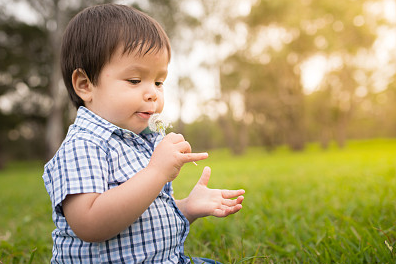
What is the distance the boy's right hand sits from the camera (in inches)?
38.5

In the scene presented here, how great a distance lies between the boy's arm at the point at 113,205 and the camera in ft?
2.97

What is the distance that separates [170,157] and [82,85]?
0.46m

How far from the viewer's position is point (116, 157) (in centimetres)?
105

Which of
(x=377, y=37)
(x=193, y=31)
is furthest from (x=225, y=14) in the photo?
(x=377, y=37)

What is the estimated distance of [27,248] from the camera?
6.46ft

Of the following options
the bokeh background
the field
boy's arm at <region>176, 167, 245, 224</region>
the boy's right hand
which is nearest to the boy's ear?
the boy's right hand

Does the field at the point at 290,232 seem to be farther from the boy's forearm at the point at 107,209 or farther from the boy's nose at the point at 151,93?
the boy's nose at the point at 151,93

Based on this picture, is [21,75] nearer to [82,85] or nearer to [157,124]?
[82,85]

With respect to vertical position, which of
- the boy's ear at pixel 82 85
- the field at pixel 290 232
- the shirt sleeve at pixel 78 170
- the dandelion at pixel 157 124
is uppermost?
the boy's ear at pixel 82 85

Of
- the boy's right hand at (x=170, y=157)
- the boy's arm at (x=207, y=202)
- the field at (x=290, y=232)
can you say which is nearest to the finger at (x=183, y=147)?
the boy's right hand at (x=170, y=157)

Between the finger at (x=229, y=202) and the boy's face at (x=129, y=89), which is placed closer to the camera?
the boy's face at (x=129, y=89)

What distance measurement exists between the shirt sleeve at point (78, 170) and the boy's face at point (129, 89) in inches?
6.2

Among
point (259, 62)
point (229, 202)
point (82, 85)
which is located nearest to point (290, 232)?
point (229, 202)

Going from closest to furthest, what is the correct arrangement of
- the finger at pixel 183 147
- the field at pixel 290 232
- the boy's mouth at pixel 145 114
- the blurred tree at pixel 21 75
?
1. the finger at pixel 183 147
2. the boy's mouth at pixel 145 114
3. the field at pixel 290 232
4. the blurred tree at pixel 21 75
